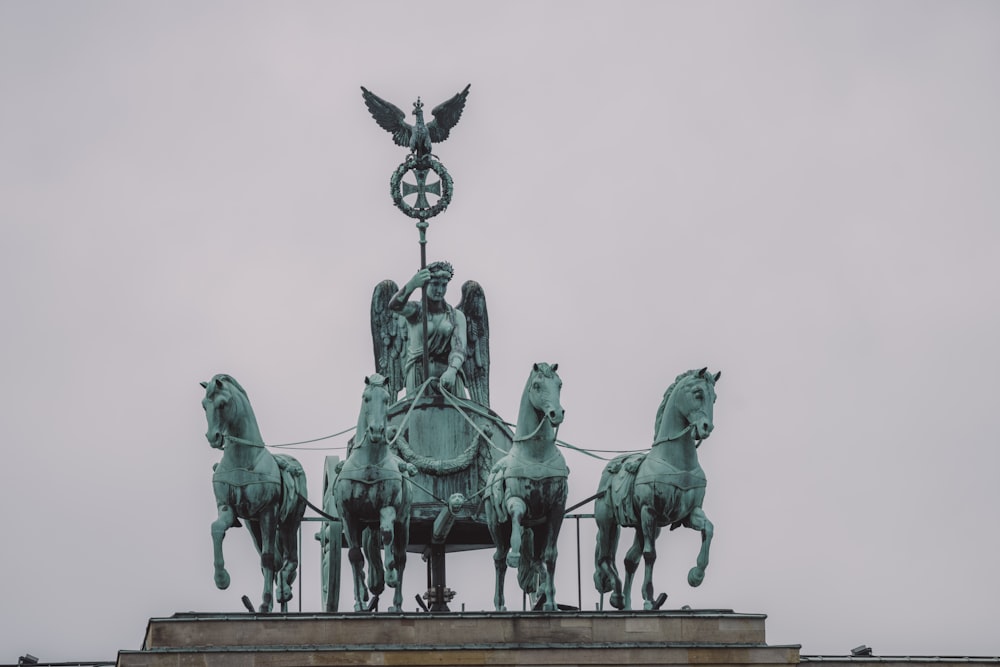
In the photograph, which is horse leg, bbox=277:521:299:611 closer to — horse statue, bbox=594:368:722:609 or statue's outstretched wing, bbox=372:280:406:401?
horse statue, bbox=594:368:722:609

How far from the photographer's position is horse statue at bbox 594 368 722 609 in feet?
128

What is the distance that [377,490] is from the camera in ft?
128

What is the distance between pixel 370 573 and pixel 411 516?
252cm

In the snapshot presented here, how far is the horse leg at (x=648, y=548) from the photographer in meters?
39.5

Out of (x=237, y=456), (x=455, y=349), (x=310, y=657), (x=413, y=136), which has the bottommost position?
(x=310, y=657)

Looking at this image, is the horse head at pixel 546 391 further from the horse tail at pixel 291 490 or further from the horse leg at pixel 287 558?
the horse leg at pixel 287 558

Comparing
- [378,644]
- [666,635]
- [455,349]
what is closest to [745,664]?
[666,635]

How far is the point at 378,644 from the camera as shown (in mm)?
38219

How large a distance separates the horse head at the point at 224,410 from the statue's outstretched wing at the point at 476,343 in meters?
6.03

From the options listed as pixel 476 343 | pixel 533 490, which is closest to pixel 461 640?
pixel 533 490

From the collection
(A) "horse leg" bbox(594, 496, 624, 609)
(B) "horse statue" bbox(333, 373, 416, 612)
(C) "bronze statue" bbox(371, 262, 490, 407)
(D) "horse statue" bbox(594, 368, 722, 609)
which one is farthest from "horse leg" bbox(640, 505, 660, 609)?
(C) "bronze statue" bbox(371, 262, 490, 407)

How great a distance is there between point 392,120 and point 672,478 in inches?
309

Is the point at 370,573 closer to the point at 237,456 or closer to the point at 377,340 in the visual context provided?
the point at 237,456

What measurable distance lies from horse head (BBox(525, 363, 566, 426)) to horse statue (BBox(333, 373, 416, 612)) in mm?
1565
